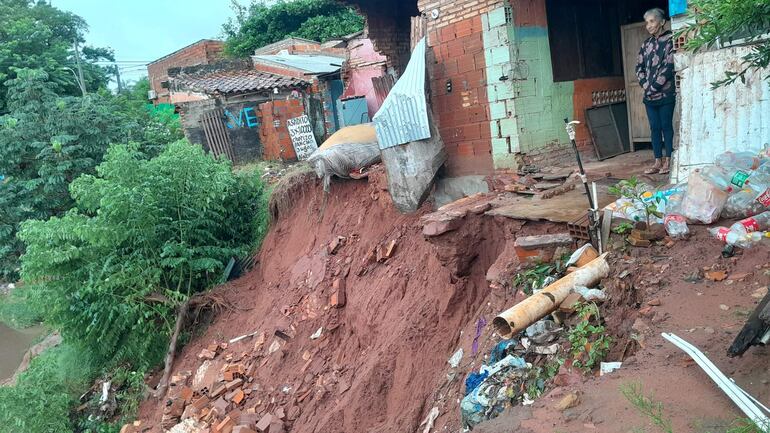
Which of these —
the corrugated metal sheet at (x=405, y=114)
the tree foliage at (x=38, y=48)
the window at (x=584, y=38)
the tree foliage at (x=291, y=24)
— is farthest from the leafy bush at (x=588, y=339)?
the tree foliage at (x=291, y=24)

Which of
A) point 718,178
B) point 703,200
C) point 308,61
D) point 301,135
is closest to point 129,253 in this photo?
point 301,135

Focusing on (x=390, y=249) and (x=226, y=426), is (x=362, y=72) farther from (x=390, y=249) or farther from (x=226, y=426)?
(x=226, y=426)

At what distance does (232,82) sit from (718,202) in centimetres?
1354

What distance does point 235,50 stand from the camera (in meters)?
25.0

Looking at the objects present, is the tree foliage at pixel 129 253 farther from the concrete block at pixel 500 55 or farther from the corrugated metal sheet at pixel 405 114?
the concrete block at pixel 500 55

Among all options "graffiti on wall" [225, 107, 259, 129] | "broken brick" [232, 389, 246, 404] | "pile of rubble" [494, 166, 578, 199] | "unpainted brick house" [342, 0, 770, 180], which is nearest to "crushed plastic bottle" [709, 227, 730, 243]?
"pile of rubble" [494, 166, 578, 199]

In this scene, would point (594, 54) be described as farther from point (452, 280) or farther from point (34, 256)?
point (34, 256)

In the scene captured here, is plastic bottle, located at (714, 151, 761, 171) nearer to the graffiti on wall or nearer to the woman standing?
the woman standing

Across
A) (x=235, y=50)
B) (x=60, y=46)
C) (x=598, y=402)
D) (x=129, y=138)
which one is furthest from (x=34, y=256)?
(x=235, y=50)

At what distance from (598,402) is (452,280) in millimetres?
3147

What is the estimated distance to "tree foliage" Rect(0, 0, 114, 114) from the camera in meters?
17.1

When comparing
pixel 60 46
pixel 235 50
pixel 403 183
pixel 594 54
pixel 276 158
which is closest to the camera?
pixel 403 183

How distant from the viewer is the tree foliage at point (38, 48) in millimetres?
17141

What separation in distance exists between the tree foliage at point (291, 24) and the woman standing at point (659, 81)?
18.9 m
